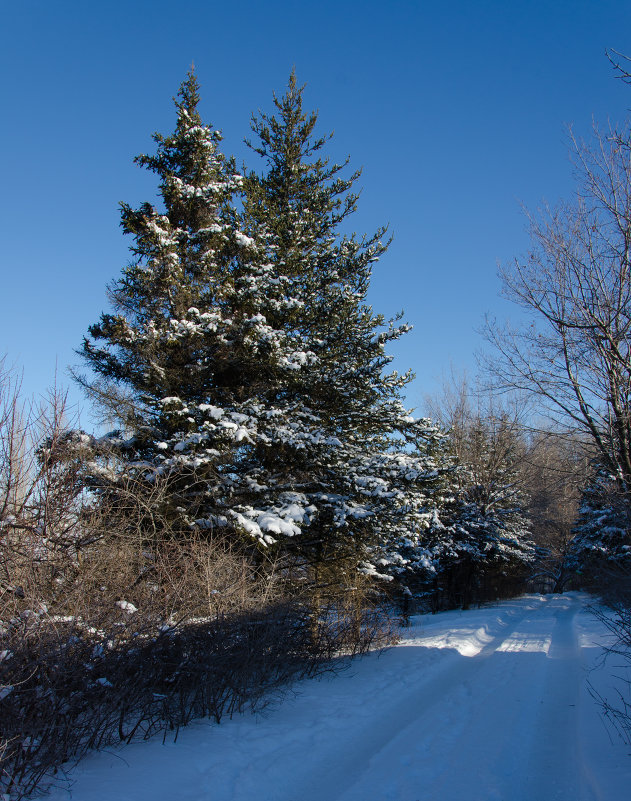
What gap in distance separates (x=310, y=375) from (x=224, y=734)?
8.61m

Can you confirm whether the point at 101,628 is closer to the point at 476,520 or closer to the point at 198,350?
the point at 198,350

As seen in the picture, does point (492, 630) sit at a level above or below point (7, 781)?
below

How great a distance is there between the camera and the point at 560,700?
27.0 ft

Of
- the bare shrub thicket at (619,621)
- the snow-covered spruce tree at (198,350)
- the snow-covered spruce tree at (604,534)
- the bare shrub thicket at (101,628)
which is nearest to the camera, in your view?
the bare shrub thicket at (101,628)

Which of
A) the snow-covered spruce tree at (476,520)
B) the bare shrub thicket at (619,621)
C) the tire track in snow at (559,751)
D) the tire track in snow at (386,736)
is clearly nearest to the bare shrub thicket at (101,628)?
the tire track in snow at (386,736)

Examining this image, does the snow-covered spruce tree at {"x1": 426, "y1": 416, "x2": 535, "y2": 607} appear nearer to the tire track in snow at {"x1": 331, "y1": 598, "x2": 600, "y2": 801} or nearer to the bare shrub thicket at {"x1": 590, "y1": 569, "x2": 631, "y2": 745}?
the tire track in snow at {"x1": 331, "y1": 598, "x2": 600, "y2": 801}

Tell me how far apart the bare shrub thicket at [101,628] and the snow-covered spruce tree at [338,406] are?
3.21m

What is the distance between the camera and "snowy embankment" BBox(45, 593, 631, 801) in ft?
16.2

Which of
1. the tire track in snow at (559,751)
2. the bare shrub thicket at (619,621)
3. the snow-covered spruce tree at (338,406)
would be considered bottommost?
the tire track in snow at (559,751)

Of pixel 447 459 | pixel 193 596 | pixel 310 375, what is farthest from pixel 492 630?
pixel 193 596

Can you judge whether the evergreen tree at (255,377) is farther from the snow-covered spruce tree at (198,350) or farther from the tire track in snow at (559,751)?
the tire track in snow at (559,751)

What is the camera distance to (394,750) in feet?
19.5

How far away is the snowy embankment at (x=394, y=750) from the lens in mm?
4938

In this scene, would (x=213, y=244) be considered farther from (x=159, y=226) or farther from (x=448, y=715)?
(x=448, y=715)
